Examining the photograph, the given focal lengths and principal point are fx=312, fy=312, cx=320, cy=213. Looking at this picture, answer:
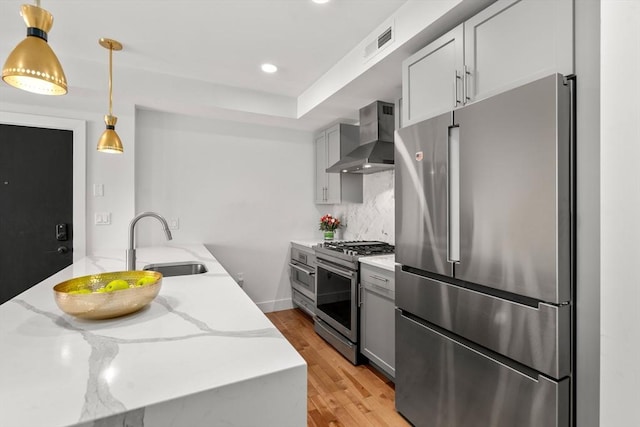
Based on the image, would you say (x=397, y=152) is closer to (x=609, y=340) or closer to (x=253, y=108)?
(x=609, y=340)

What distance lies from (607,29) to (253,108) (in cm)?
286

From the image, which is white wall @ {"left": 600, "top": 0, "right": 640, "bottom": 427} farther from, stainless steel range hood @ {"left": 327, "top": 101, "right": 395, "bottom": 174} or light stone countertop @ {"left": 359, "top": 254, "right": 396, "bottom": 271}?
stainless steel range hood @ {"left": 327, "top": 101, "right": 395, "bottom": 174}

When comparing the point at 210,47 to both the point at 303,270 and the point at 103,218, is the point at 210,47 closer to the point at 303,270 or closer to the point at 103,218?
the point at 103,218

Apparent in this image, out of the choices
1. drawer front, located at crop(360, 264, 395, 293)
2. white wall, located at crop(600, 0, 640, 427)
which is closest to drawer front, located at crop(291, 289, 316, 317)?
drawer front, located at crop(360, 264, 395, 293)

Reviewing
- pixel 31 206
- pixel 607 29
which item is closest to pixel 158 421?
pixel 607 29

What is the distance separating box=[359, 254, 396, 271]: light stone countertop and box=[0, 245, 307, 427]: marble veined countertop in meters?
1.28

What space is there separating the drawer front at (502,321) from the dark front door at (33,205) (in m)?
3.09

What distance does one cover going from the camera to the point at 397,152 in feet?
6.42

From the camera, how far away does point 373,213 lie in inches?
138

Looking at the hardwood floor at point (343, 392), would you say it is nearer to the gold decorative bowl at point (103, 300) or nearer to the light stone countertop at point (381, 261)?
the light stone countertop at point (381, 261)

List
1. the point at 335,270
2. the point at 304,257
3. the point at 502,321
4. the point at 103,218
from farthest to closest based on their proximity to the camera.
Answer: the point at 304,257, the point at 103,218, the point at 335,270, the point at 502,321

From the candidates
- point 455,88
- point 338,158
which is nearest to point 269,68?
point 338,158

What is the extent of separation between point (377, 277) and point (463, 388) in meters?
0.92

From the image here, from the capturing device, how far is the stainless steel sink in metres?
2.27
